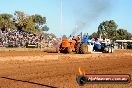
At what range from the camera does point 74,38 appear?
2931 cm

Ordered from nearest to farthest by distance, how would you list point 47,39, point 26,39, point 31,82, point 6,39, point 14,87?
1. point 14,87
2. point 31,82
3. point 6,39
4. point 26,39
5. point 47,39

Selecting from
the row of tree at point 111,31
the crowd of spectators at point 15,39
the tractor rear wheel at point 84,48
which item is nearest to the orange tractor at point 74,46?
the tractor rear wheel at point 84,48

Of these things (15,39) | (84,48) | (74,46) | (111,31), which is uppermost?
(111,31)

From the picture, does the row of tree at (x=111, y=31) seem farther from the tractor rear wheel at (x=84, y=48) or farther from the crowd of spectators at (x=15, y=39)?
the tractor rear wheel at (x=84, y=48)

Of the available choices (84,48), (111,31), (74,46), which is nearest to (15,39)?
(74,46)

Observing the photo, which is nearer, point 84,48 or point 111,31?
point 84,48

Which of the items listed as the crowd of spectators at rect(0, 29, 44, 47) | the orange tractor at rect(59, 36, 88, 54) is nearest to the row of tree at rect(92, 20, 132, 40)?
the crowd of spectators at rect(0, 29, 44, 47)

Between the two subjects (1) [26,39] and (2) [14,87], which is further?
(1) [26,39]

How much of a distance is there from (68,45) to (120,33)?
97.9 metres

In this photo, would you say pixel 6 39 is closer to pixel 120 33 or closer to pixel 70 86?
pixel 70 86

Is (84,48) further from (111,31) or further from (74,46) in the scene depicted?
(111,31)

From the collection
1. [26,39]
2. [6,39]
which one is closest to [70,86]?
[6,39]

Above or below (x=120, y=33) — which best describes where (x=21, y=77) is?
below

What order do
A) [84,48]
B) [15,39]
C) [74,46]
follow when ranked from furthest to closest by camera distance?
[15,39] → [74,46] → [84,48]
